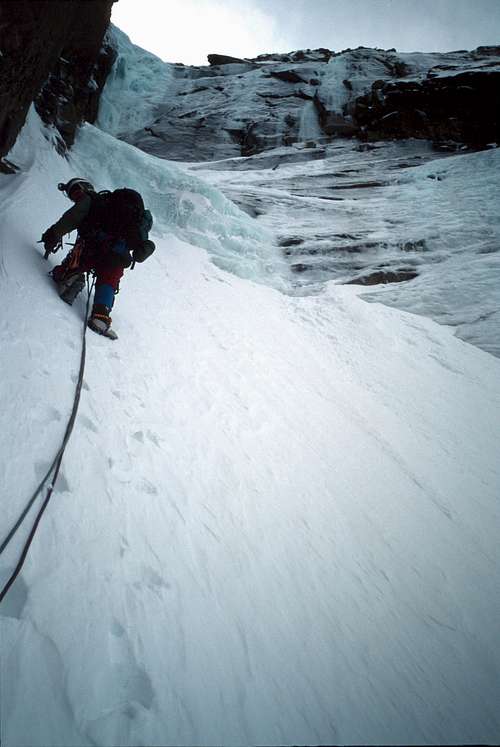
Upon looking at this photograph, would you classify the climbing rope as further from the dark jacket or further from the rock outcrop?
the rock outcrop

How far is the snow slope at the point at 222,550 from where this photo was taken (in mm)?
1266

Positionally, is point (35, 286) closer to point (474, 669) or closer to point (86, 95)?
point (474, 669)

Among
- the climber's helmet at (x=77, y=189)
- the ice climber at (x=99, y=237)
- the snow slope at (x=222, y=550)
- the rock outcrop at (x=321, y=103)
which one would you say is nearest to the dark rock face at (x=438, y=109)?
the rock outcrop at (x=321, y=103)

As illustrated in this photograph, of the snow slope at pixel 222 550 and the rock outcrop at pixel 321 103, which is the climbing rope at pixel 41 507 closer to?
the snow slope at pixel 222 550

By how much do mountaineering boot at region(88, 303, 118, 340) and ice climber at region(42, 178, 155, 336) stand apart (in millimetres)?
29

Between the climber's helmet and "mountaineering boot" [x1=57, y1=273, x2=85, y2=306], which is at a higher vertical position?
the climber's helmet

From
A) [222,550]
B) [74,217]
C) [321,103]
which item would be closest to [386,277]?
[74,217]

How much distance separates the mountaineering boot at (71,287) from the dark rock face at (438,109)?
84.6ft

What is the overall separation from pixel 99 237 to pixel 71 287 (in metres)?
0.55

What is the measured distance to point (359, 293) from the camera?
9.23m

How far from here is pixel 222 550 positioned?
196 centimetres

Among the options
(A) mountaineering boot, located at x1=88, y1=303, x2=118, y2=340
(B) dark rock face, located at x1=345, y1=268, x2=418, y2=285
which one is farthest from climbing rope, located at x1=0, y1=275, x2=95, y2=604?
(B) dark rock face, located at x1=345, y1=268, x2=418, y2=285

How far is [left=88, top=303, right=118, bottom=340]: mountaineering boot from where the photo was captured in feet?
10.8

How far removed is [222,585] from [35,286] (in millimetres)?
2942
